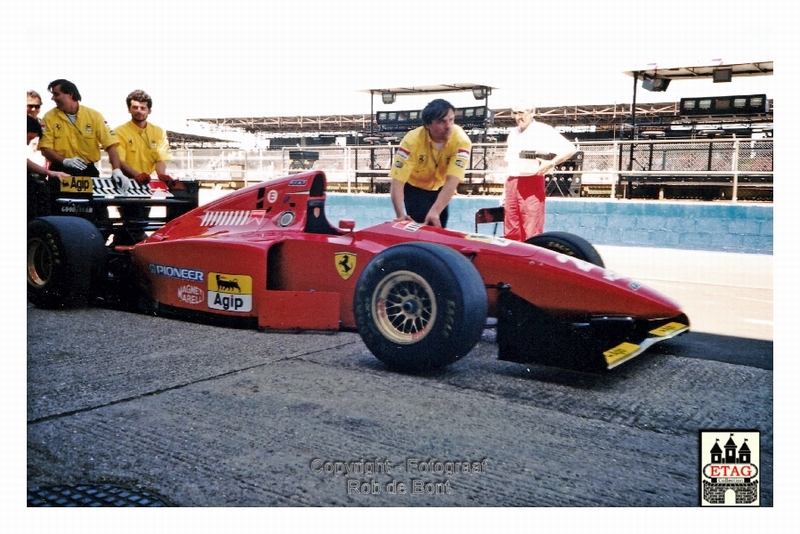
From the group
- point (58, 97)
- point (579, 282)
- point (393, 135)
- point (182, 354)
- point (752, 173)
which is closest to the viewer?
point (579, 282)

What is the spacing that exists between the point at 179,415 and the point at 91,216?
111 inches

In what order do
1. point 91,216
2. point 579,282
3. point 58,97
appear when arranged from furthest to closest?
1. point 91,216
2. point 58,97
3. point 579,282

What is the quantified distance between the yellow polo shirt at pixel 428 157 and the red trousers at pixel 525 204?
1.10m

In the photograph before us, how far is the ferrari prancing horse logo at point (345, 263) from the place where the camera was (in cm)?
364

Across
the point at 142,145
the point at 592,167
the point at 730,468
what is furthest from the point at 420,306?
the point at 592,167

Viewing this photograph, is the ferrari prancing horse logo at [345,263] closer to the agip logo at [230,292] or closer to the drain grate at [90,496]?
the agip logo at [230,292]

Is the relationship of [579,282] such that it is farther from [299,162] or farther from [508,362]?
[299,162]

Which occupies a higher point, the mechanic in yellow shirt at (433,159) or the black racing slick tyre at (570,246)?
the mechanic in yellow shirt at (433,159)

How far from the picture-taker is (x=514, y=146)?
17.7 feet

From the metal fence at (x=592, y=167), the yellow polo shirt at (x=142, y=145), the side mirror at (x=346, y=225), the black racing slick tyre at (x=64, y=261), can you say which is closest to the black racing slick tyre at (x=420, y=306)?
the side mirror at (x=346, y=225)

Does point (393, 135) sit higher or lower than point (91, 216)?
higher
